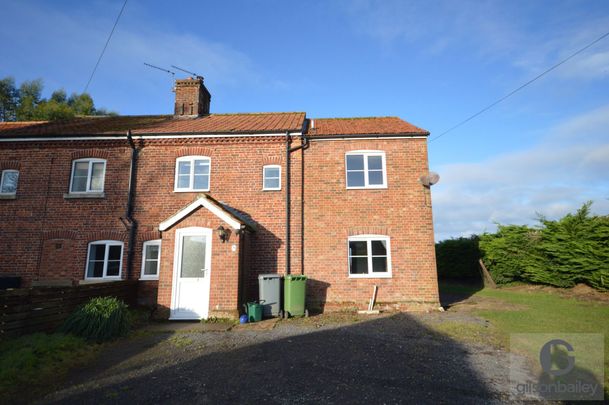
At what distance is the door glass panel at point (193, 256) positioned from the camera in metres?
10.1

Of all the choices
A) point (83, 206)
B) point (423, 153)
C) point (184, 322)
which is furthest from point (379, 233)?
point (83, 206)

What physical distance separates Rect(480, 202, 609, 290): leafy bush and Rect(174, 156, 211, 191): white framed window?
15.2 metres

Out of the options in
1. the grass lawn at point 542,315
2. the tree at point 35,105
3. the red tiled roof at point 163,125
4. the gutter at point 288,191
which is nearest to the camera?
the grass lawn at point 542,315

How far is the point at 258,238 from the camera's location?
11617 mm

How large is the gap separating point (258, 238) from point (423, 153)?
22.4ft

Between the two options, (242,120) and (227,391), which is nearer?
(227,391)

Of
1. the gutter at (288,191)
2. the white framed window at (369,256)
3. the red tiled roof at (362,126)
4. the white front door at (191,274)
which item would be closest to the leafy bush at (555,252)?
the red tiled roof at (362,126)

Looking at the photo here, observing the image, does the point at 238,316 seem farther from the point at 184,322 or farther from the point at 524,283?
the point at 524,283

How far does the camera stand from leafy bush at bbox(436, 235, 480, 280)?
63.5 feet

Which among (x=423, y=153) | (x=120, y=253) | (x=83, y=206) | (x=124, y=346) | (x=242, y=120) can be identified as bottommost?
(x=124, y=346)

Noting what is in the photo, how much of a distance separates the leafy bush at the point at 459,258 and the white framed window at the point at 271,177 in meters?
13.4

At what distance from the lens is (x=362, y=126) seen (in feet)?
45.5

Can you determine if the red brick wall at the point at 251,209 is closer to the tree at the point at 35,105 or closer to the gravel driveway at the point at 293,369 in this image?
the gravel driveway at the point at 293,369

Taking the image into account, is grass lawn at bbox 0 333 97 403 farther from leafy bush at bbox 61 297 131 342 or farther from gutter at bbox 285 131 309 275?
gutter at bbox 285 131 309 275
